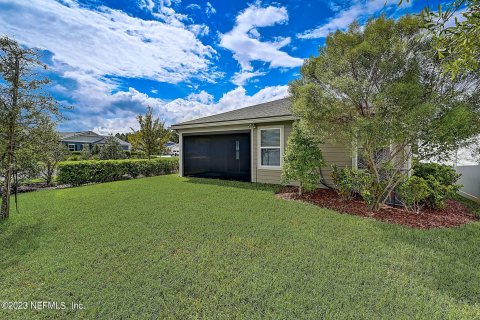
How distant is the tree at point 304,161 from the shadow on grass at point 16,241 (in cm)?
614

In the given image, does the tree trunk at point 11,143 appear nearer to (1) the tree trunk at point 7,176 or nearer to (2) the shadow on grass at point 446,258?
(1) the tree trunk at point 7,176

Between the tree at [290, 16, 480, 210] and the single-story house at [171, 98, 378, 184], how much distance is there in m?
2.49

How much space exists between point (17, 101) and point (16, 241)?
3.02 m

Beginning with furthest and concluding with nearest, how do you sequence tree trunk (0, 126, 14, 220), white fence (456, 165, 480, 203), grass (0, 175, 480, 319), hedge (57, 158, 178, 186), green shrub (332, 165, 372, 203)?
hedge (57, 158, 178, 186) < white fence (456, 165, 480, 203) < green shrub (332, 165, 372, 203) < tree trunk (0, 126, 14, 220) < grass (0, 175, 480, 319)

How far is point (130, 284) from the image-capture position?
8.36 ft

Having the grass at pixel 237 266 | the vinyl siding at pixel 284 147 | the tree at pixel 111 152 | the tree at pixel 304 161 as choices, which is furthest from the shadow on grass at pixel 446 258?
the tree at pixel 111 152

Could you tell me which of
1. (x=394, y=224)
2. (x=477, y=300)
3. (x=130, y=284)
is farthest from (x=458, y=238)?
(x=130, y=284)

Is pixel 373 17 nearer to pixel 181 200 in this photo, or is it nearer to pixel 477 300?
pixel 477 300

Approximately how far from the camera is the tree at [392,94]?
4.29 metres

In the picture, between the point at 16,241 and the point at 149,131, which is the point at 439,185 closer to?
the point at 16,241

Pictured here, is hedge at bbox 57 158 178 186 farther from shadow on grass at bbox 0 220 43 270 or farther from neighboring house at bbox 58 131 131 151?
neighboring house at bbox 58 131 131 151

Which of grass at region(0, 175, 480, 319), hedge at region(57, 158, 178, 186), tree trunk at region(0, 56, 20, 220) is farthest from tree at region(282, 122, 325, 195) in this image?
hedge at region(57, 158, 178, 186)

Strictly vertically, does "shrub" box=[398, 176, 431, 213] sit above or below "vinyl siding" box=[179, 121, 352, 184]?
below

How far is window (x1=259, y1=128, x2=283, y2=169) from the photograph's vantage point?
8.76m
